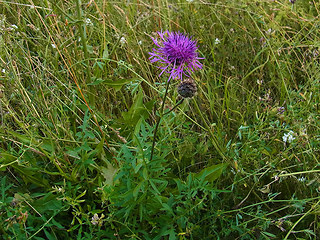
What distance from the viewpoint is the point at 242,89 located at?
201cm

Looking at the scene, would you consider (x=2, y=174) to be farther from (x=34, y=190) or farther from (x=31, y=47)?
(x=31, y=47)

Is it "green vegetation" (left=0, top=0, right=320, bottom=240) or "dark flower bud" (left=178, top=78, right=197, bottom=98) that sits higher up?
"dark flower bud" (left=178, top=78, right=197, bottom=98)

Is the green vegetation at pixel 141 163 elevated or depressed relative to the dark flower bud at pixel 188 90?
depressed

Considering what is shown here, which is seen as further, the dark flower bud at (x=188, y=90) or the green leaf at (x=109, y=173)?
the green leaf at (x=109, y=173)

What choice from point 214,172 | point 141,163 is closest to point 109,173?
point 141,163

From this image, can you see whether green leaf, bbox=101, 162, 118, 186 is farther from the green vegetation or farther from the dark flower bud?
the dark flower bud

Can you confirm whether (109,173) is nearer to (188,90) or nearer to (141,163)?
(141,163)

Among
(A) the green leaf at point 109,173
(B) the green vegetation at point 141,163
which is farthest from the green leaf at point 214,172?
(A) the green leaf at point 109,173

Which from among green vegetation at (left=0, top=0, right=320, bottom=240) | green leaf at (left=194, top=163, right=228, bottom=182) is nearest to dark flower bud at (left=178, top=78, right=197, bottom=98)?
green vegetation at (left=0, top=0, right=320, bottom=240)

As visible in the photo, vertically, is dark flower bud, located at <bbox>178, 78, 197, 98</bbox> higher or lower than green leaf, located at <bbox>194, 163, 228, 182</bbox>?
higher

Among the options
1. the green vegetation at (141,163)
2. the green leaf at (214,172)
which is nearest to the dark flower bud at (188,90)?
the green vegetation at (141,163)

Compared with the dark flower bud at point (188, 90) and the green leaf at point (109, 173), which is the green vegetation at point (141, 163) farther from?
the dark flower bud at point (188, 90)

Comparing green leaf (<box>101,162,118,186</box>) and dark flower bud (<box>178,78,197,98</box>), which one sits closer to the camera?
dark flower bud (<box>178,78,197,98</box>)

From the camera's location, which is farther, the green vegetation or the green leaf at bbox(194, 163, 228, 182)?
the green leaf at bbox(194, 163, 228, 182)
